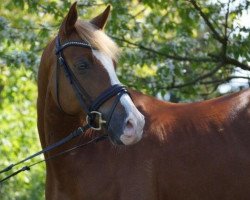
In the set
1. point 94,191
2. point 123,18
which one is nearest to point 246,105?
point 94,191

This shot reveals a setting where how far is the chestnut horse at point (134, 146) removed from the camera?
197 inches

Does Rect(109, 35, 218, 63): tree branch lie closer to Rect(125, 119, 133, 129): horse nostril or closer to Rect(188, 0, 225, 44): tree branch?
Rect(188, 0, 225, 44): tree branch

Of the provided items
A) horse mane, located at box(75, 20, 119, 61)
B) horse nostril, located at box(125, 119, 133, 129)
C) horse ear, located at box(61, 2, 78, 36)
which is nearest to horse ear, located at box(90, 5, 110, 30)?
horse mane, located at box(75, 20, 119, 61)

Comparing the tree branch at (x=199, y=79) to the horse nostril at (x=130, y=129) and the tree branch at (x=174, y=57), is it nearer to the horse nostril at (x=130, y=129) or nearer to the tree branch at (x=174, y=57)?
the tree branch at (x=174, y=57)

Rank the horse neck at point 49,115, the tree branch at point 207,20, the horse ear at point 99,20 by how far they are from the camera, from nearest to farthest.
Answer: the horse neck at point 49,115, the horse ear at point 99,20, the tree branch at point 207,20

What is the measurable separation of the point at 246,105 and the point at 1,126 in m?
6.01

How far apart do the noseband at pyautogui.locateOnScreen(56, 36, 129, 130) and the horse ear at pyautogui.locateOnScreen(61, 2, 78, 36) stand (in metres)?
0.10

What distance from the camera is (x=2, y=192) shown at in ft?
36.8

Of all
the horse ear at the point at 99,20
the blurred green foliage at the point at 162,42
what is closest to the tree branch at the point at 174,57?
the blurred green foliage at the point at 162,42

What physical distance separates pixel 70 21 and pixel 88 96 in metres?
0.60

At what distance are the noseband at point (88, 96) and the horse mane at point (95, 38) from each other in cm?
5

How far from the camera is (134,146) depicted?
5148mm

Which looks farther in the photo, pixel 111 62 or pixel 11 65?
pixel 11 65

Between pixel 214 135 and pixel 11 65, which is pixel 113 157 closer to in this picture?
pixel 214 135
